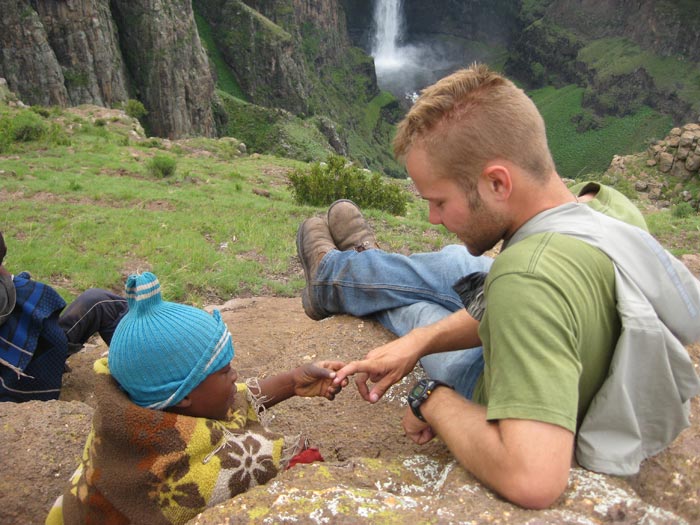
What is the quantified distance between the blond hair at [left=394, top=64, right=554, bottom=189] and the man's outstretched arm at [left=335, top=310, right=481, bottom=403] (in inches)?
25.3

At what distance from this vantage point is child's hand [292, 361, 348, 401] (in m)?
2.13

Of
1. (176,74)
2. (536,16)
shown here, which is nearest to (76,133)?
(176,74)

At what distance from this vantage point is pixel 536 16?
72188mm

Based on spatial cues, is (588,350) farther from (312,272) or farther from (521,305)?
(312,272)

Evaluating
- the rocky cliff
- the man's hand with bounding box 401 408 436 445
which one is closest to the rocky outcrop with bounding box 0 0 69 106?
the man's hand with bounding box 401 408 436 445

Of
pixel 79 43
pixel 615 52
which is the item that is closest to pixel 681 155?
pixel 79 43

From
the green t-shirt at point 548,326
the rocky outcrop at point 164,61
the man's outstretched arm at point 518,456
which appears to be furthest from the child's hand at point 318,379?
the rocky outcrop at point 164,61

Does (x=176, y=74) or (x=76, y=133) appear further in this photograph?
(x=176, y=74)

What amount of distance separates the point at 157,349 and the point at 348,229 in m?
1.92

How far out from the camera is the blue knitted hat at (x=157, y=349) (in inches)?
64.9

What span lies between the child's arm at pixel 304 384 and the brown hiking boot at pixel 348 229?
1.25 m

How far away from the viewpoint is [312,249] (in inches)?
128

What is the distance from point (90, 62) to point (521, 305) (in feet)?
103

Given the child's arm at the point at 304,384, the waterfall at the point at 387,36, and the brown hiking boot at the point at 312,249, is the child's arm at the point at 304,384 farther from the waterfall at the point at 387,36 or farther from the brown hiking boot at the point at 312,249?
the waterfall at the point at 387,36
